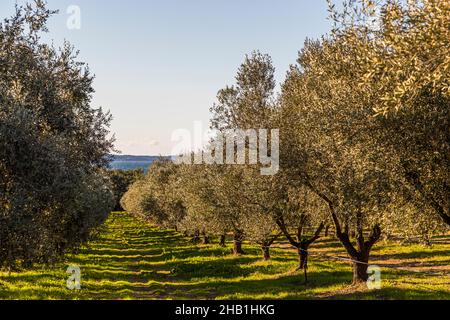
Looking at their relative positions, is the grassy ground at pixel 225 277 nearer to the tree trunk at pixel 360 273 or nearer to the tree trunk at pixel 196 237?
the tree trunk at pixel 360 273

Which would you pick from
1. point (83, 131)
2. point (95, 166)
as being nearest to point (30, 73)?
point (83, 131)

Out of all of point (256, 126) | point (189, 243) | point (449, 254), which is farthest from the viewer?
point (189, 243)

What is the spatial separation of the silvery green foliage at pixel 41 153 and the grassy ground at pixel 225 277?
690 cm

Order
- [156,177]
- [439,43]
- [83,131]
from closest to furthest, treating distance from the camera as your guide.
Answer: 1. [439,43]
2. [83,131]
3. [156,177]

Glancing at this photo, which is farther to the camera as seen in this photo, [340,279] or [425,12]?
[340,279]

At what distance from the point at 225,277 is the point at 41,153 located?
82.6ft

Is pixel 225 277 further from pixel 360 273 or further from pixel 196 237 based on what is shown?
pixel 196 237

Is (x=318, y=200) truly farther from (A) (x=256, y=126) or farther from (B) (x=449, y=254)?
(B) (x=449, y=254)

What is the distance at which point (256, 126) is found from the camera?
110 ft

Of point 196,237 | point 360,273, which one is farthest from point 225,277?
point 196,237

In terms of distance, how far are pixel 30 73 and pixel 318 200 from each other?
19.1 metres

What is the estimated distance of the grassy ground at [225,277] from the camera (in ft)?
97.0

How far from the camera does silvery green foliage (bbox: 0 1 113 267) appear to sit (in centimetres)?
1842

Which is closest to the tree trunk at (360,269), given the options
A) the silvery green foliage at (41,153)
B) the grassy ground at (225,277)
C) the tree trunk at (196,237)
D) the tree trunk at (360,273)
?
the tree trunk at (360,273)
